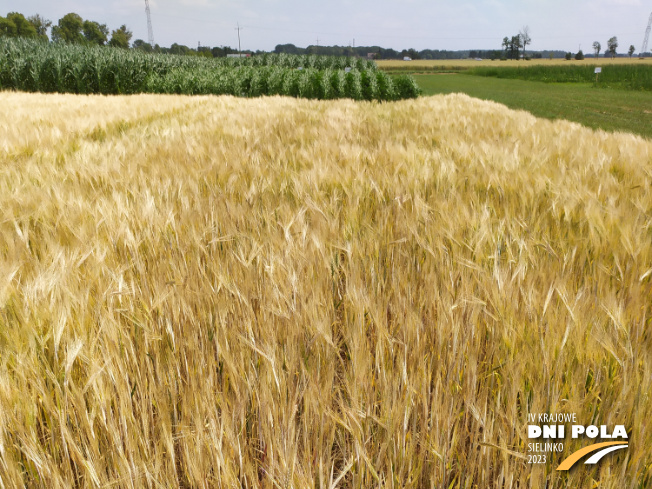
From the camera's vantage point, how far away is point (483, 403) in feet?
1.87

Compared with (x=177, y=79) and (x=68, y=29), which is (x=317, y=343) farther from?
(x=68, y=29)

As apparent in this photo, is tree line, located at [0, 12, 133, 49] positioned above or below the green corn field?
above

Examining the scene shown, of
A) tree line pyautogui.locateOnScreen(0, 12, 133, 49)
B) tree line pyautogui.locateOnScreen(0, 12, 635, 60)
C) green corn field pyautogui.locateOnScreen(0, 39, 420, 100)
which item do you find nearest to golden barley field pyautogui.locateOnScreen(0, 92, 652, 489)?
green corn field pyautogui.locateOnScreen(0, 39, 420, 100)

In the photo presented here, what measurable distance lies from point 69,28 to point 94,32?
4890mm

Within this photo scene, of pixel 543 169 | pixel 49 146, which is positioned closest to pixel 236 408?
pixel 543 169

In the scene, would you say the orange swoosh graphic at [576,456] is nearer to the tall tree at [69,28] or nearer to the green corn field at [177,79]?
the green corn field at [177,79]

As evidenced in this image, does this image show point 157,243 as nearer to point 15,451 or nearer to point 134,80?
point 15,451

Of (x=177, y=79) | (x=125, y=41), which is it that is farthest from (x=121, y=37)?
(x=177, y=79)

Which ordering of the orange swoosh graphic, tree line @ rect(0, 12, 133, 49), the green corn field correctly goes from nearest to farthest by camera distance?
the orange swoosh graphic < the green corn field < tree line @ rect(0, 12, 133, 49)

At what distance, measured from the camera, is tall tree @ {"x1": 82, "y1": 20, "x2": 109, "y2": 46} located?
8962cm

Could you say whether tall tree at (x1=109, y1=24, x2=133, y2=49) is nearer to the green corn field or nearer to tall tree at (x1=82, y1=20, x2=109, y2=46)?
tall tree at (x1=82, y1=20, x2=109, y2=46)

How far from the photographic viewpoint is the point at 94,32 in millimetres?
90000

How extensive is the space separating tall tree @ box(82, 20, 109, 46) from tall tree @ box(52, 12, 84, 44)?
1.17m

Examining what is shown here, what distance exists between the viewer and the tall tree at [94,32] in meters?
89.6
